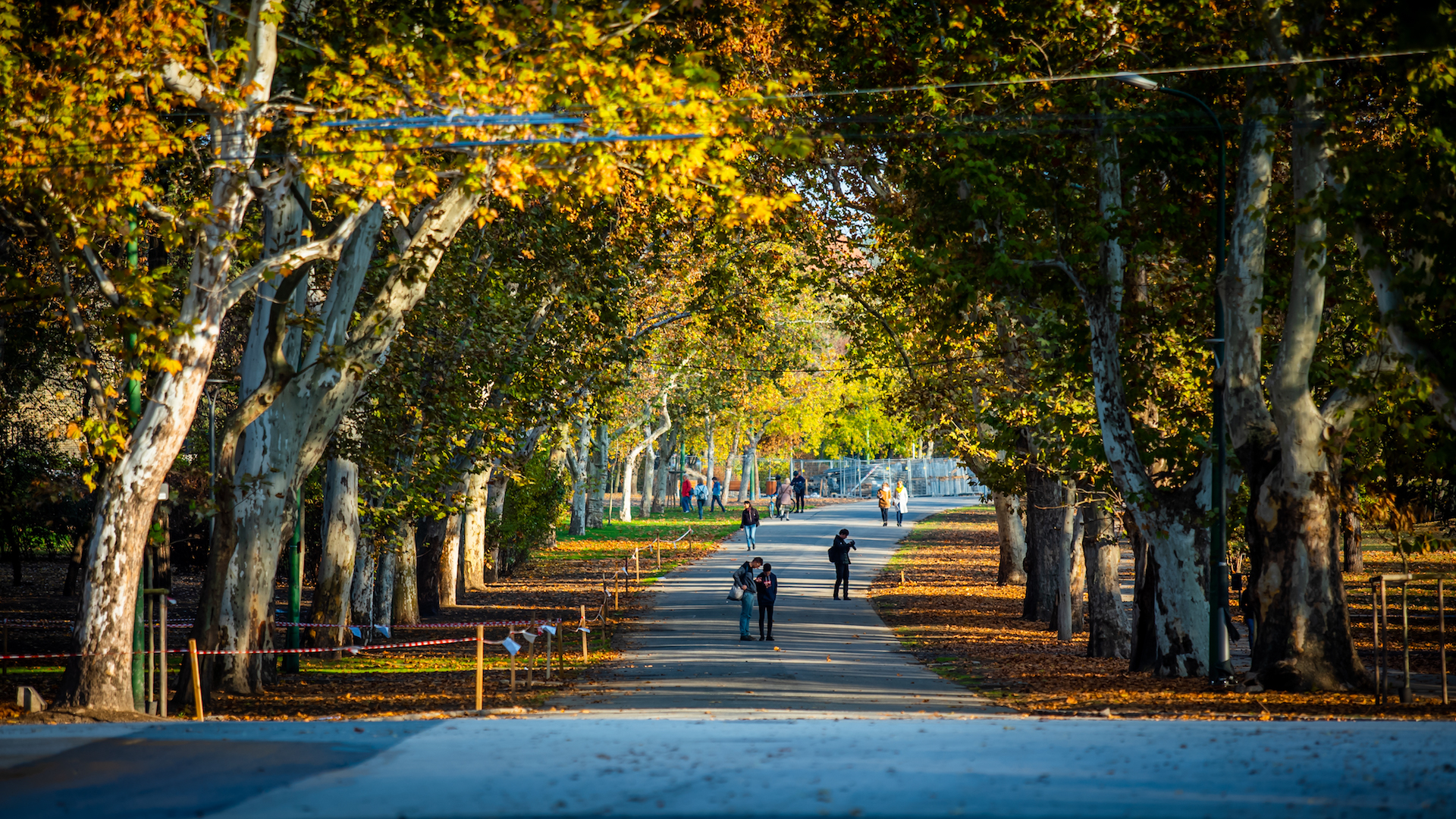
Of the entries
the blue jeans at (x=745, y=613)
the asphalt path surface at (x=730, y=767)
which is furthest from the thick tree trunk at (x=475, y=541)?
the asphalt path surface at (x=730, y=767)

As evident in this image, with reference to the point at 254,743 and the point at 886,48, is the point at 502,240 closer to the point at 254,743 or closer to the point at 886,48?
the point at 886,48

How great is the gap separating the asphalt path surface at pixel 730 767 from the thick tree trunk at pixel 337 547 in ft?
27.6

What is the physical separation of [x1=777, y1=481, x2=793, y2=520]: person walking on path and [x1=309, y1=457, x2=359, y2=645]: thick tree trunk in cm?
3709

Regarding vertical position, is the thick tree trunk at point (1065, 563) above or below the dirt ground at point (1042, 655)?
above

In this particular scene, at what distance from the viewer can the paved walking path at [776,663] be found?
14672mm

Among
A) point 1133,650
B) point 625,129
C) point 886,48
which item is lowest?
point 1133,650

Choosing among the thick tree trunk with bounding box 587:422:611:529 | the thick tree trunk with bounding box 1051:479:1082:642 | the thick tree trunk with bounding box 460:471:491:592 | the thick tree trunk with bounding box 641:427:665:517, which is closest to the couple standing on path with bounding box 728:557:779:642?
the thick tree trunk with bounding box 1051:479:1082:642

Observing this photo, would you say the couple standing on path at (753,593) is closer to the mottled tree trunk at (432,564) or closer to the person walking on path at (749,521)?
the mottled tree trunk at (432,564)

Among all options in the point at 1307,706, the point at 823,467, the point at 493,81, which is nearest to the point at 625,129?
the point at 493,81

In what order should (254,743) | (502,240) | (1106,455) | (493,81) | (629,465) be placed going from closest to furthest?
(254,743), (493,81), (1106,455), (502,240), (629,465)

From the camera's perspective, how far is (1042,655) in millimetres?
20859

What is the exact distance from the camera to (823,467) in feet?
291

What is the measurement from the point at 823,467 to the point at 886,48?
7089 centimetres

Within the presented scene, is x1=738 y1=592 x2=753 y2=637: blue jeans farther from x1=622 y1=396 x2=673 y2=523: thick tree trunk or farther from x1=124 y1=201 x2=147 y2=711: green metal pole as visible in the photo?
x1=622 y1=396 x2=673 y2=523: thick tree trunk
